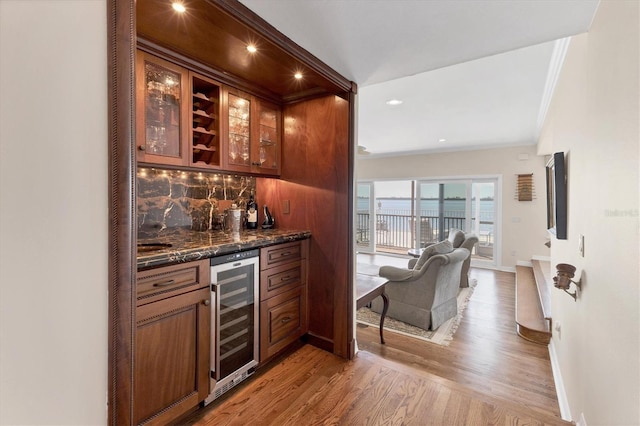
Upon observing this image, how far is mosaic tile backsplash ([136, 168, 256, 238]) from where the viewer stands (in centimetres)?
222

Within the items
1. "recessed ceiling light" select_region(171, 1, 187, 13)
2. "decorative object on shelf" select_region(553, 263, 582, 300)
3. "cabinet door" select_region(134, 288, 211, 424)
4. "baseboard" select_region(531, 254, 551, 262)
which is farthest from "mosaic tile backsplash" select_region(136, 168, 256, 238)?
"baseboard" select_region(531, 254, 551, 262)

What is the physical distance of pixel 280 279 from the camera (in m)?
2.36

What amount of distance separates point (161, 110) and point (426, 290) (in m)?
3.19

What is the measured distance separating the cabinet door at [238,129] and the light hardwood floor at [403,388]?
1663mm

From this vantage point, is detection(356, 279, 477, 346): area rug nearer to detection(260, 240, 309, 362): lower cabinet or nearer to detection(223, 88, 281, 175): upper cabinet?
detection(260, 240, 309, 362): lower cabinet

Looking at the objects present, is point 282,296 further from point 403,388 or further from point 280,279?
point 403,388

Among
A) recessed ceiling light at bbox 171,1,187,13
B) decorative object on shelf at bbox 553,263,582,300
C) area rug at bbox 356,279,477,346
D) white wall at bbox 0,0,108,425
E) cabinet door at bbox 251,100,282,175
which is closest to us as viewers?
white wall at bbox 0,0,108,425

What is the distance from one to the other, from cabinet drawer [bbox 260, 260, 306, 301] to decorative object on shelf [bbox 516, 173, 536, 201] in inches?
219

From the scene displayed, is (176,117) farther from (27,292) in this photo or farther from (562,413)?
(562,413)

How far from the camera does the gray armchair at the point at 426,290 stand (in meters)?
3.37

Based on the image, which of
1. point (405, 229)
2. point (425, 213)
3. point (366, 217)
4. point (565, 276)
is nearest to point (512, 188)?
point (425, 213)

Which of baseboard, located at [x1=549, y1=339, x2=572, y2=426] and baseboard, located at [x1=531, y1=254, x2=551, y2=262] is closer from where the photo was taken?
baseboard, located at [x1=549, y1=339, x2=572, y2=426]

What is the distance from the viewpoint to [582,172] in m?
1.76

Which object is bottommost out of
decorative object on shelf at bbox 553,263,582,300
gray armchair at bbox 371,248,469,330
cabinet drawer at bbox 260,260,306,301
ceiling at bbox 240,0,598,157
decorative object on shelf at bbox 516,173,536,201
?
gray armchair at bbox 371,248,469,330
